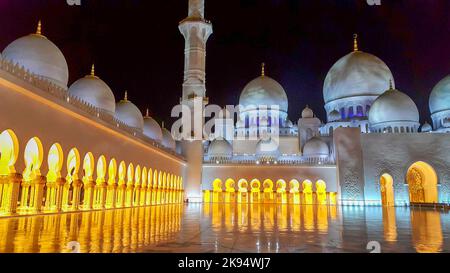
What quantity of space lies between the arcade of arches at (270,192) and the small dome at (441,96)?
7.99 meters

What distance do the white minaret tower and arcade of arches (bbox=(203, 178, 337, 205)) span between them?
1041 mm

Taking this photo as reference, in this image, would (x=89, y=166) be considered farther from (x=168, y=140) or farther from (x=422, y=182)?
(x=422, y=182)

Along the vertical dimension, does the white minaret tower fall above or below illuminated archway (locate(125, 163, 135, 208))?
above

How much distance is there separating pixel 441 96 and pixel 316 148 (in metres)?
7.46

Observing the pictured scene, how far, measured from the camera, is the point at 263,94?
24.0 metres

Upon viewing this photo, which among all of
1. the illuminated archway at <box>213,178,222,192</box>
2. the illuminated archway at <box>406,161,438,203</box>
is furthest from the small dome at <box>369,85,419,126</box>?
the illuminated archway at <box>213,178,222,192</box>

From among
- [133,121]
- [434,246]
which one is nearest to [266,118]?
[133,121]

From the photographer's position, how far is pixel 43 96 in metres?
7.71

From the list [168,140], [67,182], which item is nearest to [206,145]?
[168,140]

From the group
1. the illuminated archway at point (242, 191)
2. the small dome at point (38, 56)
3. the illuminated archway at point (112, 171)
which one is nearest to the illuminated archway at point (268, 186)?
the illuminated archway at point (242, 191)

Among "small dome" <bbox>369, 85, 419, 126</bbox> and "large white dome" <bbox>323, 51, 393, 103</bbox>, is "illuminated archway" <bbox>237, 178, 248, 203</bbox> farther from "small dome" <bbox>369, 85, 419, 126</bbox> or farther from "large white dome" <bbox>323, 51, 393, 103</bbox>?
"large white dome" <bbox>323, 51, 393, 103</bbox>

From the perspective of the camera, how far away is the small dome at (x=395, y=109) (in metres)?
18.2

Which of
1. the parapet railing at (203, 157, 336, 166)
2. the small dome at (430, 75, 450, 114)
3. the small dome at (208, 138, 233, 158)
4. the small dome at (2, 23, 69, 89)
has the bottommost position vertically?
the parapet railing at (203, 157, 336, 166)

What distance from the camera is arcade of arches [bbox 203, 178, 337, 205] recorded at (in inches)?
758
